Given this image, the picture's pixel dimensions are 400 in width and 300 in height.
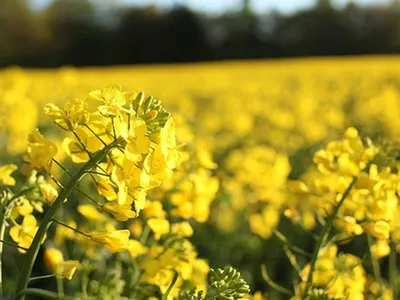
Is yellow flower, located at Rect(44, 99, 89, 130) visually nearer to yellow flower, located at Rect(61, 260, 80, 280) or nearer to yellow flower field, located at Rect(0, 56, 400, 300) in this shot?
yellow flower field, located at Rect(0, 56, 400, 300)

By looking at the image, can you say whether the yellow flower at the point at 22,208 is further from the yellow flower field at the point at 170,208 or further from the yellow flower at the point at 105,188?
the yellow flower at the point at 105,188

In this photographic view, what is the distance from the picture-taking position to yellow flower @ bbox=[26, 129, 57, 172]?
129 cm

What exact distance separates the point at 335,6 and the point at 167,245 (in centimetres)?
3264

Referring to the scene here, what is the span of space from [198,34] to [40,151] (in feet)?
105

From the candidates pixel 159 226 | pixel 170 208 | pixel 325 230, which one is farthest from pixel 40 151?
pixel 170 208

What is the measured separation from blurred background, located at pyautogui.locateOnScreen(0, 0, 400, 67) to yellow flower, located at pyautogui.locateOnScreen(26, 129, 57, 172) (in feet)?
97.1

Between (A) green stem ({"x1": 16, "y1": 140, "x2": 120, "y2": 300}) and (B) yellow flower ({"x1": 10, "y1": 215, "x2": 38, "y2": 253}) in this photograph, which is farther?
(B) yellow flower ({"x1": 10, "y1": 215, "x2": 38, "y2": 253})

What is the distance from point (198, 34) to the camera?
33031 mm

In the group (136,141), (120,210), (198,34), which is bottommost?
(198,34)

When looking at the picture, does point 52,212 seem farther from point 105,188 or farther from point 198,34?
Answer: point 198,34

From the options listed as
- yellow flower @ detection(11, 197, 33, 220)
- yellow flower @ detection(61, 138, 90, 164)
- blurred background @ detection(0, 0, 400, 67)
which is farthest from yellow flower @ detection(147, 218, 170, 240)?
blurred background @ detection(0, 0, 400, 67)

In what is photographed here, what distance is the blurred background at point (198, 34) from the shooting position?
3155 centimetres

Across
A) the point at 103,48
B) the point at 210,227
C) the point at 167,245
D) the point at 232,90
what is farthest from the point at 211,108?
the point at 103,48

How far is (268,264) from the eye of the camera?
3.76 m
